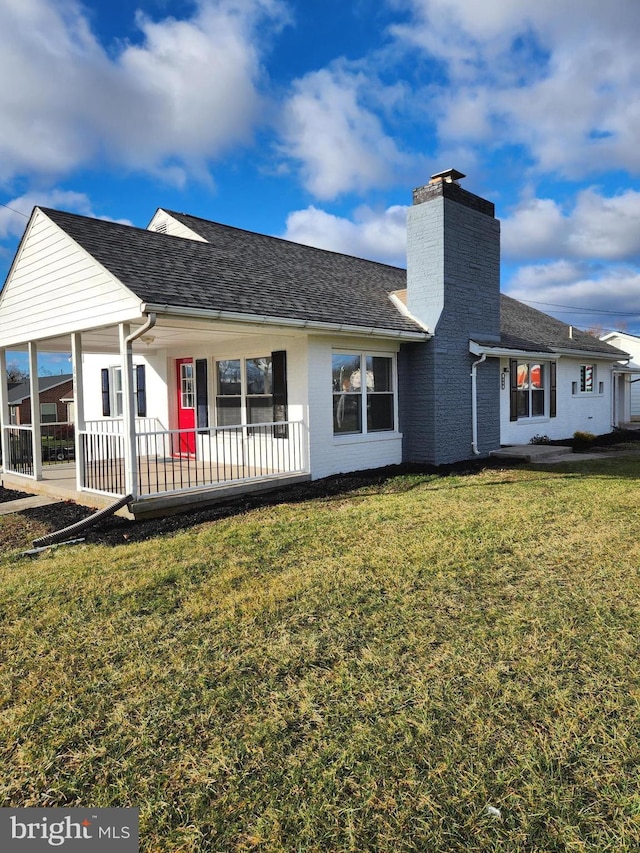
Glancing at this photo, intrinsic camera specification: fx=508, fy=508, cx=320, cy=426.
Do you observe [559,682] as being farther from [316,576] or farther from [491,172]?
[491,172]

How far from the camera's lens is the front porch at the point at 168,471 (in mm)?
7707

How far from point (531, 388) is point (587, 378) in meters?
4.81

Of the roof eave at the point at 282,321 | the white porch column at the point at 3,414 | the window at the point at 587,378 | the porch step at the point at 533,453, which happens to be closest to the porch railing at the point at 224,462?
the roof eave at the point at 282,321

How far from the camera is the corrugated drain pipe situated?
640cm

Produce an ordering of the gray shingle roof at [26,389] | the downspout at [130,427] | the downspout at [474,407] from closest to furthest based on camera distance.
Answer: the downspout at [130,427] < the downspout at [474,407] < the gray shingle roof at [26,389]

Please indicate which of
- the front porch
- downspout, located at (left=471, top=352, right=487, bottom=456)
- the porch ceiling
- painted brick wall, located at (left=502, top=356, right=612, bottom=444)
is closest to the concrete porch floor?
the front porch

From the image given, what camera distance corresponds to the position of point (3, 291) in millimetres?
10867

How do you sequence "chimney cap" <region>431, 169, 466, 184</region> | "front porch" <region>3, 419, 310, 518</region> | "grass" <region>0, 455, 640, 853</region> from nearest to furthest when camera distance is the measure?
"grass" <region>0, 455, 640, 853</region>
"front porch" <region>3, 419, 310, 518</region>
"chimney cap" <region>431, 169, 466, 184</region>

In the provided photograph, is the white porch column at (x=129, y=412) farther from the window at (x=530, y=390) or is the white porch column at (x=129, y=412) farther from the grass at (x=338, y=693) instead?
the window at (x=530, y=390)

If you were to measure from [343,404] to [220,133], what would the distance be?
7.62 metres

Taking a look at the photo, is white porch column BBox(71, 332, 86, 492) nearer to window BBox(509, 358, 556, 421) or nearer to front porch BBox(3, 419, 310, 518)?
front porch BBox(3, 419, 310, 518)

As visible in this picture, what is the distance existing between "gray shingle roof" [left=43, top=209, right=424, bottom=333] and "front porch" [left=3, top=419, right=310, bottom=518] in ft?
6.76

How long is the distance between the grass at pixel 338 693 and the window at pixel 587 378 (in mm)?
13862

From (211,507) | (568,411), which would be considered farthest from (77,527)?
(568,411)
